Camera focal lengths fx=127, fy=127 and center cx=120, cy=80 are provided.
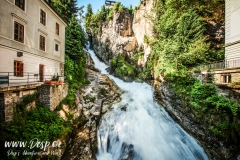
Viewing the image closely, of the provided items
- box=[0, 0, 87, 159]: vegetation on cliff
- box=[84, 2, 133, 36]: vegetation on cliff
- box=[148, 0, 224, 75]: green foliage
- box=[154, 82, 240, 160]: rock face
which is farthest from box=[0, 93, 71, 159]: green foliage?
box=[84, 2, 133, 36]: vegetation on cliff

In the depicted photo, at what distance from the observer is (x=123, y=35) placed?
3362 centimetres

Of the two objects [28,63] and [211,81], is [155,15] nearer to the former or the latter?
[211,81]

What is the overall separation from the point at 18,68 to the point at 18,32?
285cm

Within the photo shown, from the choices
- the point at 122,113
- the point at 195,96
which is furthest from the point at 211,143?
the point at 122,113

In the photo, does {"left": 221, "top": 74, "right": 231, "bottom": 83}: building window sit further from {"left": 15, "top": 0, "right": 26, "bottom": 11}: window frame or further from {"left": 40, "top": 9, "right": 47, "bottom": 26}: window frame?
{"left": 15, "top": 0, "right": 26, "bottom": 11}: window frame

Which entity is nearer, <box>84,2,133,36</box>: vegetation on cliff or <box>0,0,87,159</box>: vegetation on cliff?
<box>0,0,87,159</box>: vegetation on cliff

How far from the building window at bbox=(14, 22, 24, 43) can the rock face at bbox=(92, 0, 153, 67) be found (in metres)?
21.5

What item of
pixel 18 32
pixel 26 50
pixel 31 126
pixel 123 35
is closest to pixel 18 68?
pixel 26 50

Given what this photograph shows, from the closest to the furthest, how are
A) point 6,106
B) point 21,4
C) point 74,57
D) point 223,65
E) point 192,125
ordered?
1. point 6,106
2. point 21,4
3. point 192,125
4. point 223,65
5. point 74,57

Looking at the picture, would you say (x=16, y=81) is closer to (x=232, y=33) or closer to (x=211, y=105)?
(x=211, y=105)

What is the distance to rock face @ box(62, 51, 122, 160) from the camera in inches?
Answer: 391

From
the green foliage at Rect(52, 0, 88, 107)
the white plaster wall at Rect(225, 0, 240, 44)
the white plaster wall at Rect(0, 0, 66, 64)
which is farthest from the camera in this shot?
the green foliage at Rect(52, 0, 88, 107)

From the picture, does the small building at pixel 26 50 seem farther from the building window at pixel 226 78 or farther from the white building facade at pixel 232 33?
the white building facade at pixel 232 33

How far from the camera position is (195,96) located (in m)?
11.7
